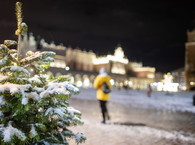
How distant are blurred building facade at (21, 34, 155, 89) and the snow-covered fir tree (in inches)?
2524

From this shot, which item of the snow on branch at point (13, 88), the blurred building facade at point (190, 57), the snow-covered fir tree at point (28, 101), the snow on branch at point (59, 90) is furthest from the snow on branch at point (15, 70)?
the blurred building facade at point (190, 57)

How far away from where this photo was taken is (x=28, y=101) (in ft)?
7.38

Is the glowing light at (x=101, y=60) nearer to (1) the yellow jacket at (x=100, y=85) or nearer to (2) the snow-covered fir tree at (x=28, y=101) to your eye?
(1) the yellow jacket at (x=100, y=85)

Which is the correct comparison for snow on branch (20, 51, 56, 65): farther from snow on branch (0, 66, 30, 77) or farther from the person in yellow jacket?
the person in yellow jacket

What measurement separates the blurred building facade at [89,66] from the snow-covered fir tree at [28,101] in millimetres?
64099

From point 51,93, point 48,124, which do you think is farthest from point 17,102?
point 48,124

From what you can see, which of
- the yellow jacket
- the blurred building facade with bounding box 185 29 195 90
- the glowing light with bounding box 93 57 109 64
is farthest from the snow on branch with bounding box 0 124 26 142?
the glowing light with bounding box 93 57 109 64

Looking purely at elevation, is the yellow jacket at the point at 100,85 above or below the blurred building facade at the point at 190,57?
below

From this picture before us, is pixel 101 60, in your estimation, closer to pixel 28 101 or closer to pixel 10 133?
pixel 28 101

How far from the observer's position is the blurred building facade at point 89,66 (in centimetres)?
7319

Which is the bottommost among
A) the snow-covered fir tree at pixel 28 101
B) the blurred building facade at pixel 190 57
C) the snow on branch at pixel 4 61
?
the snow-covered fir tree at pixel 28 101

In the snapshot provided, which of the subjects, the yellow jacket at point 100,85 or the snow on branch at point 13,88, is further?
the yellow jacket at point 100,85

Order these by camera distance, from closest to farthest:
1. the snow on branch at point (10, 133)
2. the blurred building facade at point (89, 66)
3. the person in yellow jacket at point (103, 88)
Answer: the snow on branch at point (10, 133) → the person in yellow jacket at point (103, 88) → the blurred building facade at point (89, 66)

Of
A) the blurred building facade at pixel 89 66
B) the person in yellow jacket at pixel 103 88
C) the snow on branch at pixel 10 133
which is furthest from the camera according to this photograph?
the blurred building facade at pixel 89 66
